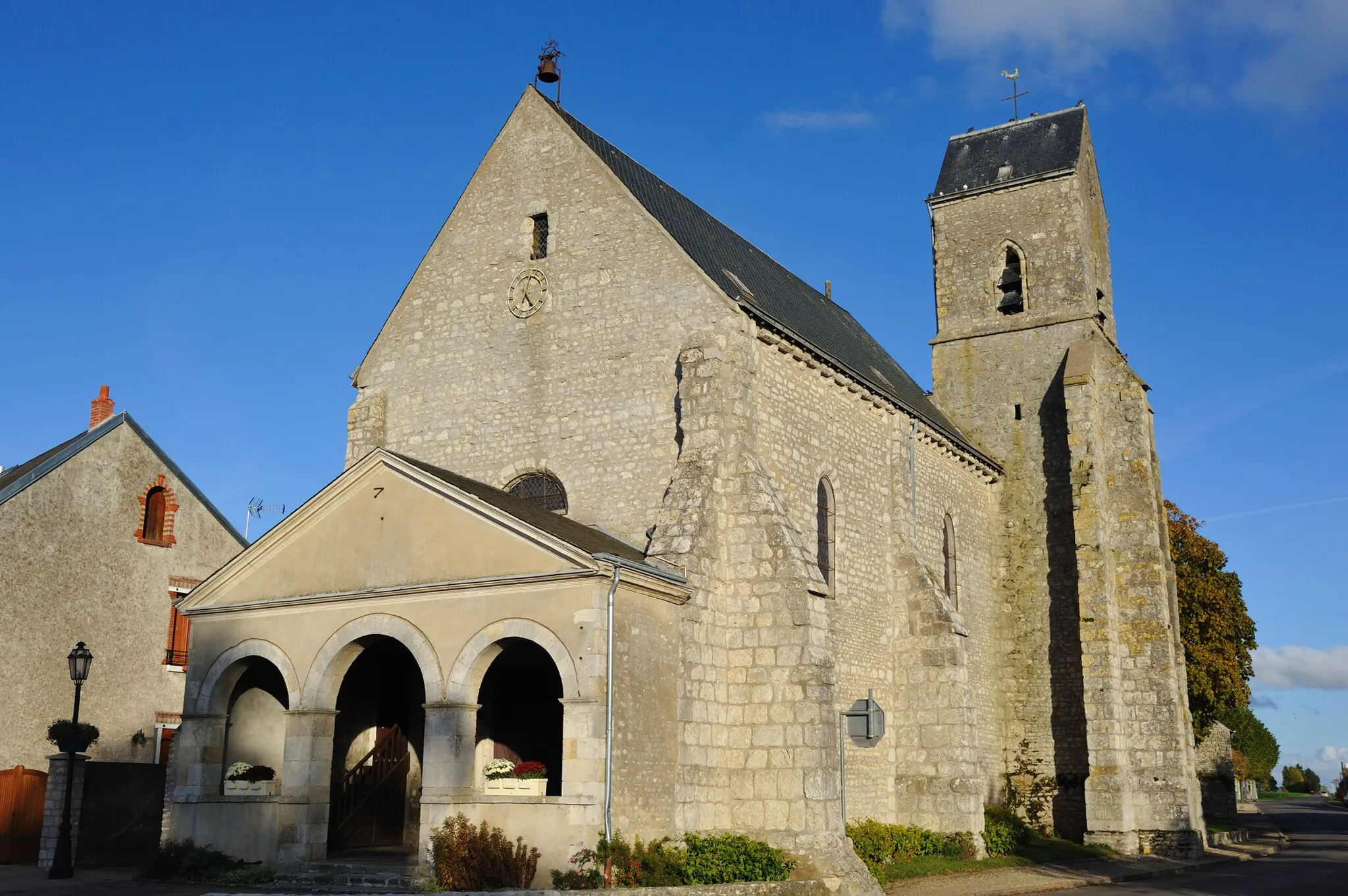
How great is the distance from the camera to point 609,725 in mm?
13438

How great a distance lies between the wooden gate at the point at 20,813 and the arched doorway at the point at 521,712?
7.70m

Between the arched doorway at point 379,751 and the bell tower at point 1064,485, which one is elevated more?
the bell tower at point 1064,485

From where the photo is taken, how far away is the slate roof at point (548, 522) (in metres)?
14.3

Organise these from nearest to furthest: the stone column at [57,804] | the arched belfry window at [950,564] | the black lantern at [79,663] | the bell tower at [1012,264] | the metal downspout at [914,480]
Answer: the black lantern at [79,663] < the stone column at [57,804] < the metal downspout at [914,480] < the arched belfry window at [950,564] < the bell tower at [1012,264]

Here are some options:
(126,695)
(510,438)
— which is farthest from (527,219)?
(126,695)

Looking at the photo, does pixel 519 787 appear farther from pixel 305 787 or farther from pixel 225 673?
pixel 225 673

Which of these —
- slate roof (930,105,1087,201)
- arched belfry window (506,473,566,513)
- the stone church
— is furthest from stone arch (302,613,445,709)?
slate roof (930,105,1087,201)

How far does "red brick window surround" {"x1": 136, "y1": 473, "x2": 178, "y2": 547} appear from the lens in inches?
937

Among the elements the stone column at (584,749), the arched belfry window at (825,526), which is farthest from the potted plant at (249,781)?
the arched belfry window at (825,526)

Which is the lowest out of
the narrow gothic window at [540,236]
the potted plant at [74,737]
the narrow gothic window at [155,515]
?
the potted plant at [74,737]

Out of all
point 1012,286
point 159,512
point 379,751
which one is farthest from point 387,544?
point 1012,286

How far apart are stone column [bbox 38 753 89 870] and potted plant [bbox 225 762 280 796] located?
8.71 feet

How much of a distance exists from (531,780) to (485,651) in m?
1.66

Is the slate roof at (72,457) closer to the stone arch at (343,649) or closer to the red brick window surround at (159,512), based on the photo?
the red brick window surround at (159,512)
